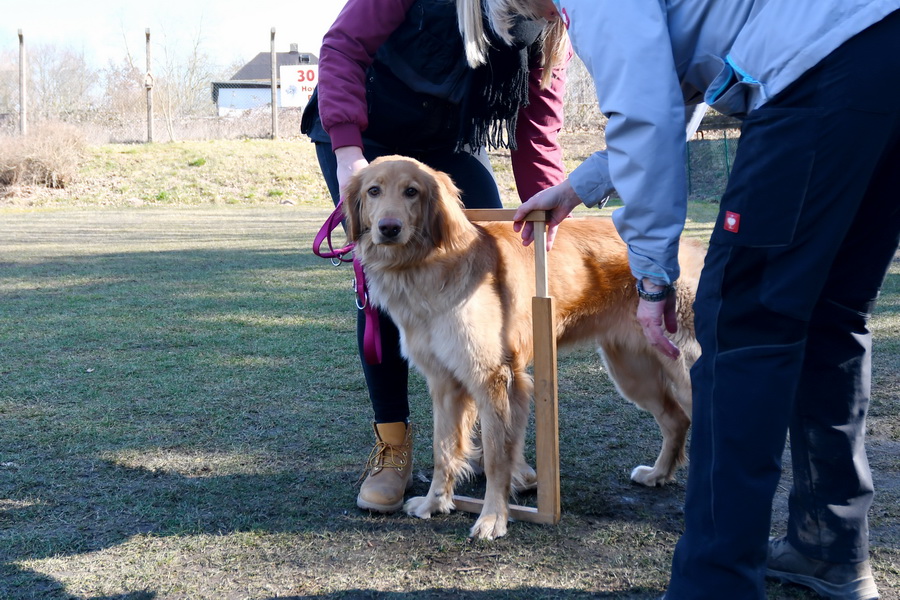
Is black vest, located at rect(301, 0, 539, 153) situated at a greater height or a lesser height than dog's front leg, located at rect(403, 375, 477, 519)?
greater

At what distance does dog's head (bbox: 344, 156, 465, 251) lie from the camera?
274cm

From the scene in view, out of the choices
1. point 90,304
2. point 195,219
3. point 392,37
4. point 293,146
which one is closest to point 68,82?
point 293,146

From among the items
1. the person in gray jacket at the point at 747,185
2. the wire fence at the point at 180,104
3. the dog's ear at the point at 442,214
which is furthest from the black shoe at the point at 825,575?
the wire fence at the point at 180,104

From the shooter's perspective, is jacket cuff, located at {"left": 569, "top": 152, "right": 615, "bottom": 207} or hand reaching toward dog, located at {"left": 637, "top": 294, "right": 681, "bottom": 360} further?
jacket cuff, located at {"left": 569, "top": 152, "right": 615, "bottom": 207}

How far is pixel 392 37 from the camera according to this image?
2.87m

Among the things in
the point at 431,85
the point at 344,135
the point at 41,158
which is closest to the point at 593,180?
the point at 431,85

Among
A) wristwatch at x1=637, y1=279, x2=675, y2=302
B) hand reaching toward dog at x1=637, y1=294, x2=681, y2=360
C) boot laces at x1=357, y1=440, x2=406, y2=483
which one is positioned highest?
wristwatch at x1=637, y1=279, x2=675, y2=302

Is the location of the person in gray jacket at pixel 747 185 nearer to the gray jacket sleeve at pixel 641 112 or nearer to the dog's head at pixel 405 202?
the gray jacket sleeve at pixel 641 112

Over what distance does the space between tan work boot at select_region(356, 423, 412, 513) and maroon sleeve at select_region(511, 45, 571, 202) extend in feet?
3.63

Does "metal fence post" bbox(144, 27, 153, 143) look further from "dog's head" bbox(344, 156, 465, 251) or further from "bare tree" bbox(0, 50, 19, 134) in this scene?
"dog's head" bbox(344, 156, 465, 251)

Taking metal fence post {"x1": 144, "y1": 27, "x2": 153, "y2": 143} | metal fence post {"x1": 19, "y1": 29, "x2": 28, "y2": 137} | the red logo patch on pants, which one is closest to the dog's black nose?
the red logo patch on pants

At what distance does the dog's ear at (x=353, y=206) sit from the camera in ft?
9.25

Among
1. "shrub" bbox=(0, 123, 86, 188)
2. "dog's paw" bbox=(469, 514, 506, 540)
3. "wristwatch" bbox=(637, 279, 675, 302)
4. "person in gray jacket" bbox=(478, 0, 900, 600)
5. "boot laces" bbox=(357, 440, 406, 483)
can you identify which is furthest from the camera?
"shrub" bbox=(0, 123, 86, 188)

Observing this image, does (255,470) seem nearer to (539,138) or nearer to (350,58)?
(350,58)
